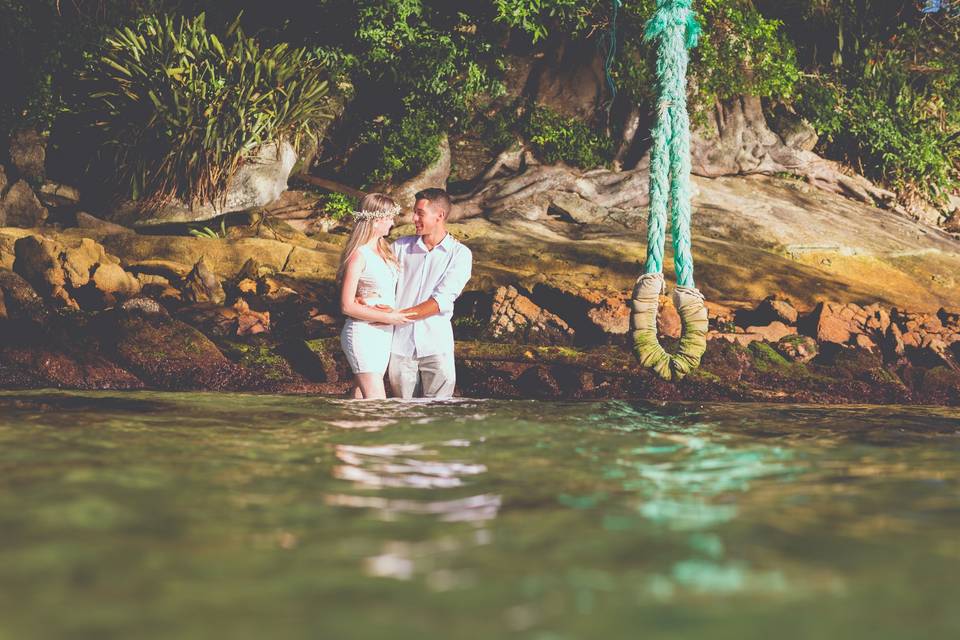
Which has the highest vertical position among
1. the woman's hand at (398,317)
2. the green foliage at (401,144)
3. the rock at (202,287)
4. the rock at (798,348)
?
the green foliage at (401,144)

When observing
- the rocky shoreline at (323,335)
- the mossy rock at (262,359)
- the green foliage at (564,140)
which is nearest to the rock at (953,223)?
the green foliage at (564,140)

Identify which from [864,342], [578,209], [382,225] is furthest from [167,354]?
[578,209]

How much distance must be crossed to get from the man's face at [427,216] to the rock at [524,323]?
3.13 meters

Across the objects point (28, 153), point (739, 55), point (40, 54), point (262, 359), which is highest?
point (739, 55)

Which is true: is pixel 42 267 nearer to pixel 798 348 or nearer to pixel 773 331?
pixel 773 331

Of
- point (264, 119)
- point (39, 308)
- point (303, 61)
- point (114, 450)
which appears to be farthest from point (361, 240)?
point (303, 61)

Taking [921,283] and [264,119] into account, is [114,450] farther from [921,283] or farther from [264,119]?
[921,283]

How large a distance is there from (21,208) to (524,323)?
7568 mm

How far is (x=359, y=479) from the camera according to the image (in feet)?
12.8

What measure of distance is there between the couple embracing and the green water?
27.8 inches

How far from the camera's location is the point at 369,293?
6.02 m

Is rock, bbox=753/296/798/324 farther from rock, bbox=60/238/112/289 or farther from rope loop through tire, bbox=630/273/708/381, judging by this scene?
rock, bbox=60/238/112/289

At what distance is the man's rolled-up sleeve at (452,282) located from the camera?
6.03 m

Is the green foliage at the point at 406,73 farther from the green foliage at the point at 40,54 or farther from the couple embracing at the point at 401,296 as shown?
the couple embracing at the point at 401,296
